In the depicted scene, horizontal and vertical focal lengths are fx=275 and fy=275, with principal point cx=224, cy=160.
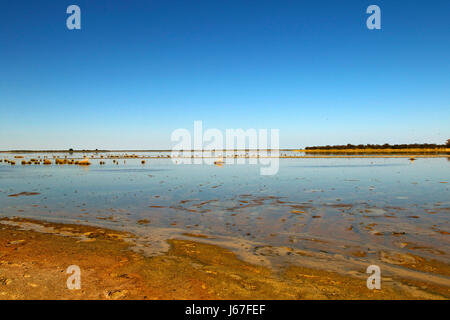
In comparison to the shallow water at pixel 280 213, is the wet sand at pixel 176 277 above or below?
above

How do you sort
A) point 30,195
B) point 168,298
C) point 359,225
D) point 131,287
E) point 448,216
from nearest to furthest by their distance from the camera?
1. point 168,298
2. point 131,287
3. point 359,225
4. point 448,216
5. point 30,195

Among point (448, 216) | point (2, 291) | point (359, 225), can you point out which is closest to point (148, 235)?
point (2, 291)

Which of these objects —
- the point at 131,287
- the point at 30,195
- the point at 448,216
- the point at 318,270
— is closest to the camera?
the point at 131,287

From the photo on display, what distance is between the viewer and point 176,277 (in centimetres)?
586

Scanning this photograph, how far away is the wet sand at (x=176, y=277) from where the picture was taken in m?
5.12

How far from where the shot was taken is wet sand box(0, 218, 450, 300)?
5125 mm

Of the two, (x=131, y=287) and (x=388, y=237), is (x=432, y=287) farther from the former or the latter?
(x=131, y=287)

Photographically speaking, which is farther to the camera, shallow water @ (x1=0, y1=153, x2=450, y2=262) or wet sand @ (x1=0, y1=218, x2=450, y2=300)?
shallow water @ (x1=0, y1=153, x2=450, y2=262)

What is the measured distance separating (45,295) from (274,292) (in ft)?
13.8

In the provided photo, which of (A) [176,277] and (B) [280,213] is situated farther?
(B) [280,213]

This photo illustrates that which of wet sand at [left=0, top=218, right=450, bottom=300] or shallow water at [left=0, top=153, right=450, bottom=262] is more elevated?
wet sand at [left=0, top=218, right=450, bottom=300]

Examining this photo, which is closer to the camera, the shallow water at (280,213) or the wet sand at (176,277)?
the wet sand at (176,277)

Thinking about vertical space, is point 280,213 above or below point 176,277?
below

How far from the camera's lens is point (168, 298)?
4.94 meters
